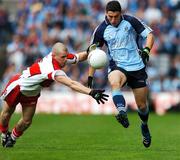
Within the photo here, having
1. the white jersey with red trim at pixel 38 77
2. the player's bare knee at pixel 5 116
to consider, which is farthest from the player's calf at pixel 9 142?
the white jersey with red trim at pixel 38 77

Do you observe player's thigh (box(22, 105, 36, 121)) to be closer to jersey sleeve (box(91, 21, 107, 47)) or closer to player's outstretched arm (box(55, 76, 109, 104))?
player's outstretched arm (box(55, 76, 109, 104))

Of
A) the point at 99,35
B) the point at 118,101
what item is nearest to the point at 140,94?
the point at 118,101

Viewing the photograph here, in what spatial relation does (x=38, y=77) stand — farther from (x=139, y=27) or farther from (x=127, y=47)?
(x=139, y=27)

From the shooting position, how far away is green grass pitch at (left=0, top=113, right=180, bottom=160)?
11.1 meters

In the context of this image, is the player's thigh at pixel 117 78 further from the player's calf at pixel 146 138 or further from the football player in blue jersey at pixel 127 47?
the player's calf at pixel 146 138

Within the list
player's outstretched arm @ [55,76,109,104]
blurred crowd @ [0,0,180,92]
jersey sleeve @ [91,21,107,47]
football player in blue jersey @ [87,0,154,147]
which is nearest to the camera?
player's outstretched arm @ [55,76,109,104]

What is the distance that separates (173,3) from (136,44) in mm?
Result: 15659

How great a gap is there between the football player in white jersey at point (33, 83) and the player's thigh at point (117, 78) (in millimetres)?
771

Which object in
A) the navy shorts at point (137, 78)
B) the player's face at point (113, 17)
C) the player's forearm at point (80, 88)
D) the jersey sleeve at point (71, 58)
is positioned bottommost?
the navy shorts at point (137, 78)

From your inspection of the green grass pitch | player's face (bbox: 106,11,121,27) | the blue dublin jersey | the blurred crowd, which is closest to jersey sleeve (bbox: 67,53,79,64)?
A: the blue dublin jersey

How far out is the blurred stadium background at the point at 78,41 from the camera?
83.1 feet

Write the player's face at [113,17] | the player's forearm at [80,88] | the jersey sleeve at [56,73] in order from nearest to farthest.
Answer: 1. the player's forearm at [80,88]
2. the jersey sleeve at [56,73]
3. the player's face at [113,17]

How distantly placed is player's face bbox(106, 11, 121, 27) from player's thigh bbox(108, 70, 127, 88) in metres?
0.89

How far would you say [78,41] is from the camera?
27219mm
